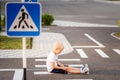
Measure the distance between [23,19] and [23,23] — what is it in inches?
3.1

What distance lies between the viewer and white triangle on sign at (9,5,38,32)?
7.57 meters

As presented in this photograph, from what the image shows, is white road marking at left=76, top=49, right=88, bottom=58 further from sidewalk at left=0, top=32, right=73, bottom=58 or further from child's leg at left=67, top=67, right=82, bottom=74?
child's leg at left=67, top=67, right=82, bottom=74

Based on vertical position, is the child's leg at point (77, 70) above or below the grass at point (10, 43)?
above

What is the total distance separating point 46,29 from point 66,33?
7.63 ft

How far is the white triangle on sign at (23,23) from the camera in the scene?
7574 millimetres

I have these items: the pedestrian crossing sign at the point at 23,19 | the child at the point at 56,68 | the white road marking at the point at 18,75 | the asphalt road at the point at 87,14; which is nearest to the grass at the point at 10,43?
the white road marking at the point at 18,75

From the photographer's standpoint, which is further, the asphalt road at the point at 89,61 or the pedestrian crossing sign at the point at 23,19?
the asphalt road at the point at 89,61

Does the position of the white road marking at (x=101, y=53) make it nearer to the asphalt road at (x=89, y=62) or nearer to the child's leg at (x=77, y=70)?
the asphalt road at (x=89, y=62)

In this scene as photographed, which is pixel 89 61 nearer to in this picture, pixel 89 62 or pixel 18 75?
pixel 89 62

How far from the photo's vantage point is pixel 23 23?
7.62 m

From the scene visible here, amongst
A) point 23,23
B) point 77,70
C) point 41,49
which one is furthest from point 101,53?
point 23,23

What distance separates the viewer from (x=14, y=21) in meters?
7.59

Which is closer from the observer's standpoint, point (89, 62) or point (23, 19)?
point (23, 19)

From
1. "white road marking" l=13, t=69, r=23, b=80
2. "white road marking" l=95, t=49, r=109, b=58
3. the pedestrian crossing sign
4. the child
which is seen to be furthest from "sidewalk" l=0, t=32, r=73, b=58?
the pedestrian crossing sign
